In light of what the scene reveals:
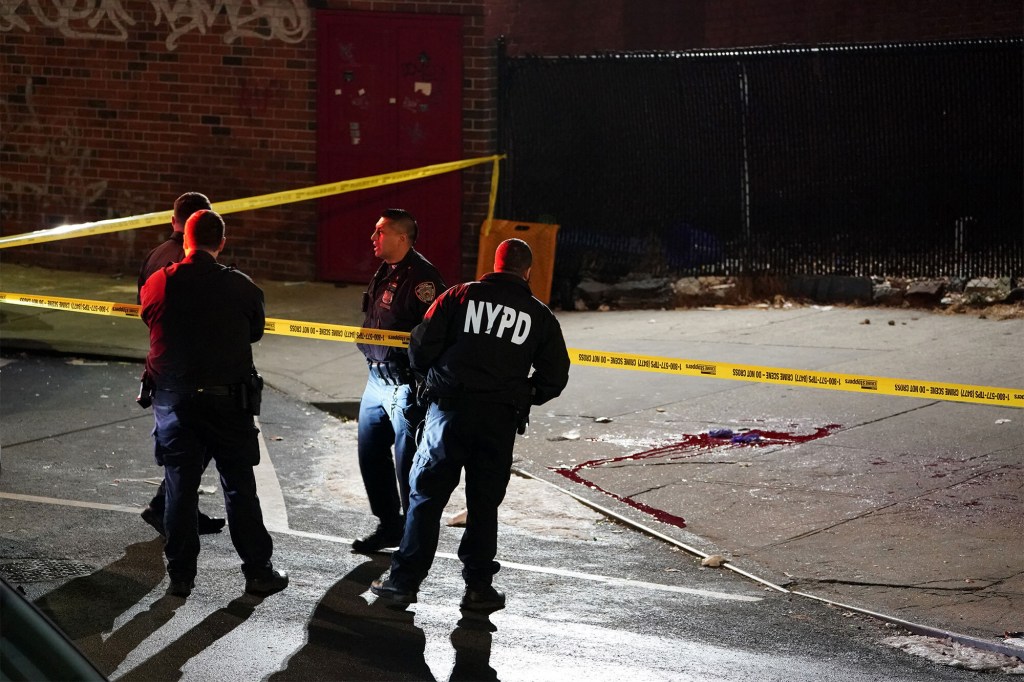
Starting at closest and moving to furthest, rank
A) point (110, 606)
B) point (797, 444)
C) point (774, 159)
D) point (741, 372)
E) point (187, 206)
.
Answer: point (110, 606) → point (187, 206) → point (741, 372) → point (797, 444) → point (774, 159)

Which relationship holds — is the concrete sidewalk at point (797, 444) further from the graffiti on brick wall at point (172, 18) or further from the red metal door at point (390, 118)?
the graffiti on brick wall at point (172, 18)

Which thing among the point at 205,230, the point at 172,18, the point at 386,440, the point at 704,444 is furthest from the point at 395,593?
the point at 172,18

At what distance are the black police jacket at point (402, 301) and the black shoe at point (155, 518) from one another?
138cm

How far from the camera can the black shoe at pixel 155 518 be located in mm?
6957

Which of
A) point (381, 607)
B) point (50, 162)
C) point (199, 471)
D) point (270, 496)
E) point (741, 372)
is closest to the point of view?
point (381, 607)

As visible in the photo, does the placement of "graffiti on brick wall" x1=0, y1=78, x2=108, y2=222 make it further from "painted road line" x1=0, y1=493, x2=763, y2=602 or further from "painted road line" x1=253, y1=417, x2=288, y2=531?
"painted road line" x1=0, y1=493, x2=763, y2=602

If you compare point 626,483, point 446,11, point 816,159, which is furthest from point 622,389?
point 446,11

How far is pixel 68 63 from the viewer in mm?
15508

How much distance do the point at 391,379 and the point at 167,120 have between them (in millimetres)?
9501

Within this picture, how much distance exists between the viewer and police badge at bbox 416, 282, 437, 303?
673 cm

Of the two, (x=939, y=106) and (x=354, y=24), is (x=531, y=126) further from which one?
(x=939, y=106)

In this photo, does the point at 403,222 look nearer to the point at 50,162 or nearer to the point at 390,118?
the point at 390,118

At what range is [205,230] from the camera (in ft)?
20.5

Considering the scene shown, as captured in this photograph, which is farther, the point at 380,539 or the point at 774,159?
the point at 774,159
